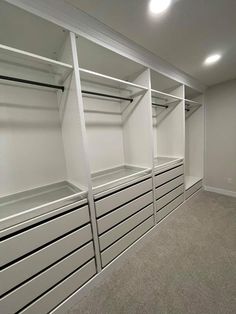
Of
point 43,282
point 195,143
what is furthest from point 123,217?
point 195,143

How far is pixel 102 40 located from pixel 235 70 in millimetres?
2391

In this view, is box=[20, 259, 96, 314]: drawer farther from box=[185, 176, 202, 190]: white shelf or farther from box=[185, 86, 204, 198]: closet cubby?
box=[185, 86, 204, 198]: closet cubby

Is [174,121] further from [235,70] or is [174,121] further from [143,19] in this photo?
[143,19]

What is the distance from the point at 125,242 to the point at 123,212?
15.2 inches

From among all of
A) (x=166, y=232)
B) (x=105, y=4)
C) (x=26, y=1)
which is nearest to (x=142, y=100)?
(x=105, y=4)

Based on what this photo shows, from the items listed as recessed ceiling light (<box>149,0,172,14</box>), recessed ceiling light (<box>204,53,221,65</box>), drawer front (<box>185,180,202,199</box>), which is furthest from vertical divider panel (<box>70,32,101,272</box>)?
drawer front (<box>185,180,202,199</box>)

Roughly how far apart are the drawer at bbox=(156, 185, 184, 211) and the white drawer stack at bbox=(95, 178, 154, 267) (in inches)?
8.3

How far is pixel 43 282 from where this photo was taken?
1.12m

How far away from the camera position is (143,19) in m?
1.23

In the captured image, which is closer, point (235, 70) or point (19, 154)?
point (19, 154)

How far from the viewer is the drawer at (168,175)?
2102 mm

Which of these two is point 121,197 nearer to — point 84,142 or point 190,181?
point 84,142

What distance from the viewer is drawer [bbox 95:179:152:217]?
4.68 ft

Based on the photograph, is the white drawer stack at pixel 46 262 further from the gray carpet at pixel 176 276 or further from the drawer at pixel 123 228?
the gray carpet at pixel 176 276
